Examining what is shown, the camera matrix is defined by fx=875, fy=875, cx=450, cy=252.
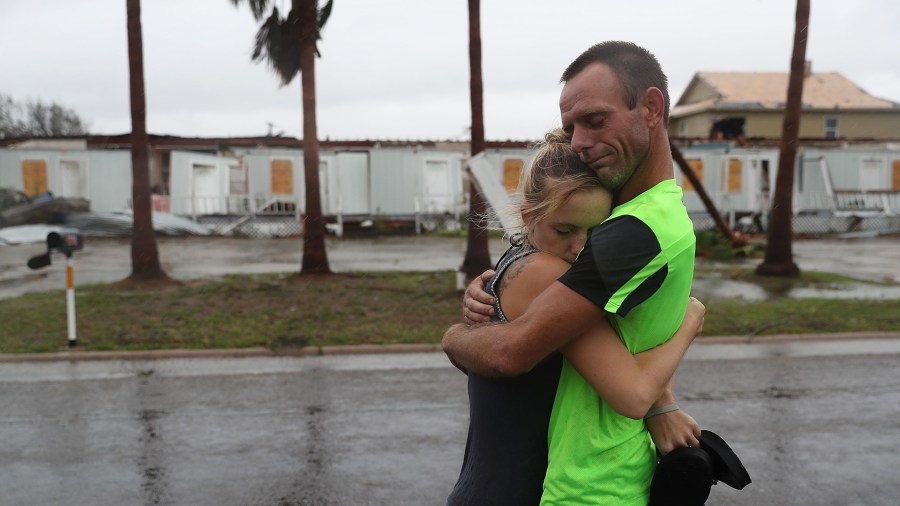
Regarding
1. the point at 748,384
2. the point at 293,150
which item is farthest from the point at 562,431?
the point at 293,150

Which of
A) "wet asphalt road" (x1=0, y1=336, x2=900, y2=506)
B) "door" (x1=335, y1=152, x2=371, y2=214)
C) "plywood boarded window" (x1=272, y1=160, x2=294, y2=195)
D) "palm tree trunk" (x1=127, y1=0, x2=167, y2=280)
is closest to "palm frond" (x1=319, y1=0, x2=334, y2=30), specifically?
"palm tree trunk" (x1=127, y1=0, x2=167, y2=280)

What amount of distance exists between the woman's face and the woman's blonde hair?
0.05 feet

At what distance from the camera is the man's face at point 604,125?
1965 mm

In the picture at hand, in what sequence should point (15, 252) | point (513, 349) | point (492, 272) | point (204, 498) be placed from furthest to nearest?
point (15, 252) < point (204, 498) < point (492, 272) < point (513, 349)

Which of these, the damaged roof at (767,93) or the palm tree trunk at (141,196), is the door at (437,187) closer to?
the palm tree trunk at (141,196)

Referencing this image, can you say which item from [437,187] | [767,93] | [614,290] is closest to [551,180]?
[614,290]

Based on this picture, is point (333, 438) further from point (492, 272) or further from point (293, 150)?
point (293, 150)

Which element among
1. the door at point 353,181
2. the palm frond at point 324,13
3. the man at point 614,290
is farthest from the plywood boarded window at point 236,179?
the man at point 614,290

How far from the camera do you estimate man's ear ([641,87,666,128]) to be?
1.98m

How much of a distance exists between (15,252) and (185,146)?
33.9ft

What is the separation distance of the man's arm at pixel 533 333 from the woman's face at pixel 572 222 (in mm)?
169

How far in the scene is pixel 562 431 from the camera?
2.01 m

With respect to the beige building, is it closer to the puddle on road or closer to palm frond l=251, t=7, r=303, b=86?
the puddle on road

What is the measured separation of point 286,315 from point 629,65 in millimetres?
11427
